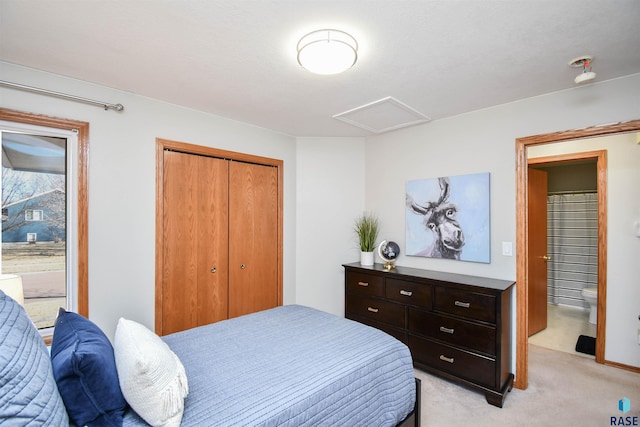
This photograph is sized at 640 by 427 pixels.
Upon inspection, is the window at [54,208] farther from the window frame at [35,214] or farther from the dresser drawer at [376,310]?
the dresser drawer at [376,310]

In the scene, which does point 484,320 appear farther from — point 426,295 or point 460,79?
point 460,79

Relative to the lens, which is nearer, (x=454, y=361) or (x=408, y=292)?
(x=454, y=361)

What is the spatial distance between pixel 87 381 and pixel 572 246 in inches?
242

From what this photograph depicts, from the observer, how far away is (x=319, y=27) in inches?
64.3

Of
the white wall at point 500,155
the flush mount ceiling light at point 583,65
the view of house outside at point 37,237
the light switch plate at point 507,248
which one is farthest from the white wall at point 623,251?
the view of house outside at point 37,237

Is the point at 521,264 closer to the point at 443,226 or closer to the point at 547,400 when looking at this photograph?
the point at 443,226

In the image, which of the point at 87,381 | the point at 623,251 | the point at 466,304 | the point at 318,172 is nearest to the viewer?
the point at 87,381

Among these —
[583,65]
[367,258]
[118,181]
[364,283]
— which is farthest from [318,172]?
[583,65]

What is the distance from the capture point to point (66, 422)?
100cm

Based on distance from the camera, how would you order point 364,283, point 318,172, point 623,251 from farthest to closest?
point 318,172
point 364,283
point 623,251

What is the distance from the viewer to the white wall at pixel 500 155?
7.69ft

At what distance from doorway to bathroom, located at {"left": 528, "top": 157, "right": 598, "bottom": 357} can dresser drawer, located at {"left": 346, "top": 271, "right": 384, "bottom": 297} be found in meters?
2.01

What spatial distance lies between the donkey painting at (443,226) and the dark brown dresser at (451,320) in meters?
0.23

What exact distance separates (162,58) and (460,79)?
81.6 inches
